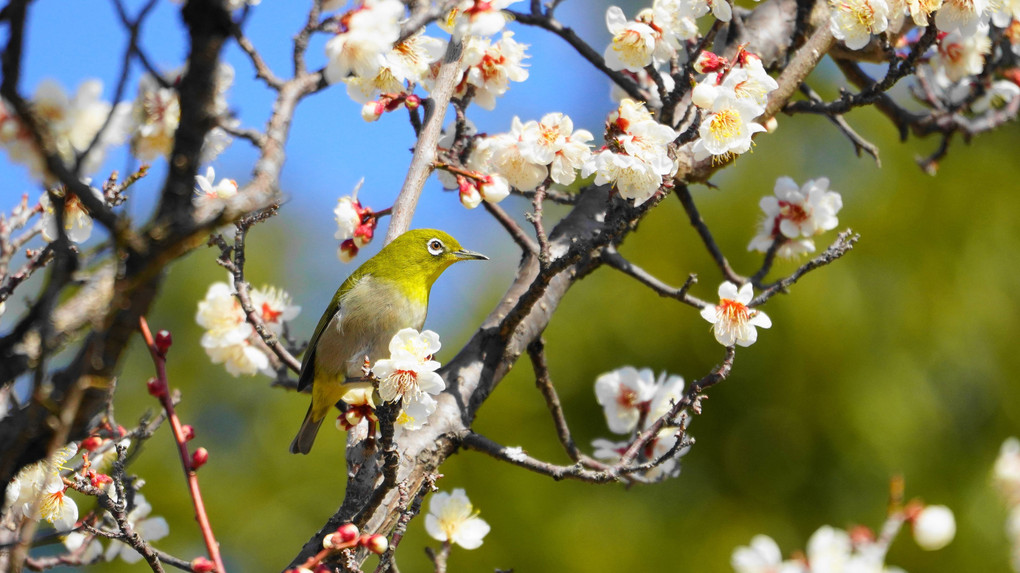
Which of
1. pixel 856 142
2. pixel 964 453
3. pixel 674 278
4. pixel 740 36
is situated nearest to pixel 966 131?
pixel 856 142

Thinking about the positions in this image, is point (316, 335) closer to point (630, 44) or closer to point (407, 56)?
point (407, 56)

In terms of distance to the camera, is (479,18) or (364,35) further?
(479,18)

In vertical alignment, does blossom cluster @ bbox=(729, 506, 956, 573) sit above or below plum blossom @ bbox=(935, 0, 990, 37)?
below

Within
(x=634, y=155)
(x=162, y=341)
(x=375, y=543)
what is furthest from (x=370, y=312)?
(x=162, y=341)

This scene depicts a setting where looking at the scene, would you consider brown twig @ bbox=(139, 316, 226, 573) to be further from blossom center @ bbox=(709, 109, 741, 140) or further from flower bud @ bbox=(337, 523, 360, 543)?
blossom center @ bbox=(709, 109, 741, 140)

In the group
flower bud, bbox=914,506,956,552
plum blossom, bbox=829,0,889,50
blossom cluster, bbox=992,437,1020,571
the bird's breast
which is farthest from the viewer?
blossom cluster, bbox=992,437,1020,571

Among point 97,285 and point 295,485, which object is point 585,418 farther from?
point 97,285

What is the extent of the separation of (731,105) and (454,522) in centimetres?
138

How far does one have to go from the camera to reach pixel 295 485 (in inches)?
405

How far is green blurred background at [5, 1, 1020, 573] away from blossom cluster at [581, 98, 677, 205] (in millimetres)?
6264

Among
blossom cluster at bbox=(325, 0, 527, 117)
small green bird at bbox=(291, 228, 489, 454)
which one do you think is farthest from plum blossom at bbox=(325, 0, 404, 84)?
small green bird at bbox=(291, 228, 489, 454)

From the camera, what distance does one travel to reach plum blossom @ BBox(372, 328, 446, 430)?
2018mm

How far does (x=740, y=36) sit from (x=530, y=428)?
6349 millimetres

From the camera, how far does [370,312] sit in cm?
304
